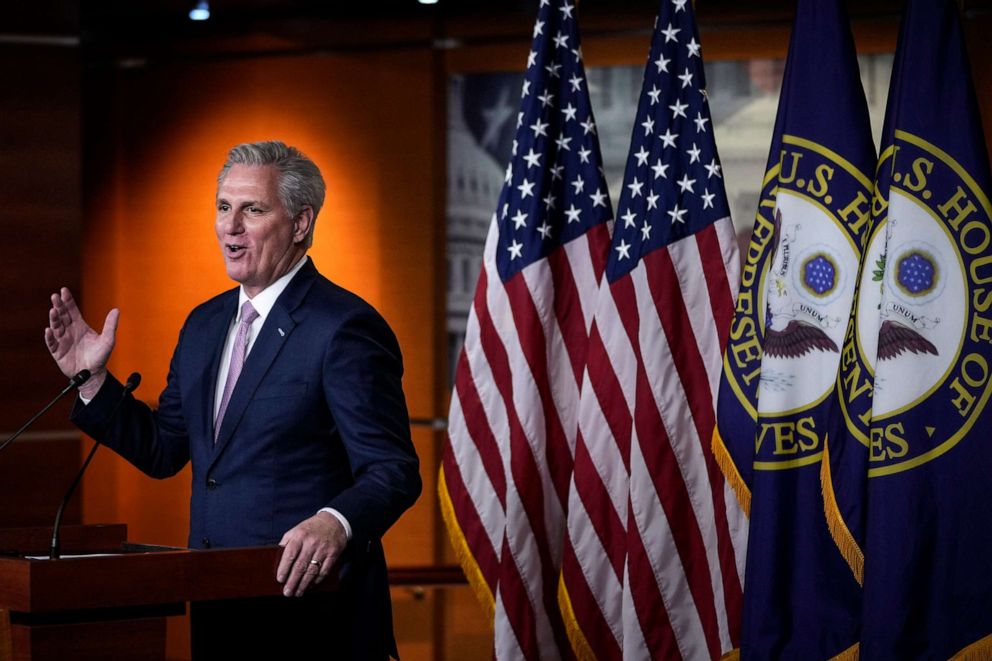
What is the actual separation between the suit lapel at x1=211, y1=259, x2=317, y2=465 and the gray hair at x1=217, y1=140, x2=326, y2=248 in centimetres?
20

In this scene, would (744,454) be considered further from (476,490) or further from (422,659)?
(422,659)

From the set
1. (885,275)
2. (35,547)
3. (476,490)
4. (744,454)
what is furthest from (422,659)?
(35,547)

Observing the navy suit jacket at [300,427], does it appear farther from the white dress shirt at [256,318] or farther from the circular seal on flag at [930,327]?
the circular seal on flag at [930,327]

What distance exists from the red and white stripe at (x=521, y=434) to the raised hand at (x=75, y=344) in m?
1.64

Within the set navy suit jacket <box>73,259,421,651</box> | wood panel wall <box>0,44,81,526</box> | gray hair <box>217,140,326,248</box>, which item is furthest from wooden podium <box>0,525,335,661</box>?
wood panel wall <box>0,44,81,526</box>

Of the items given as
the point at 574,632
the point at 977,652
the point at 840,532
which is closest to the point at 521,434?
the point at 574,632

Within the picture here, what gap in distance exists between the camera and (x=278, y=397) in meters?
2.54

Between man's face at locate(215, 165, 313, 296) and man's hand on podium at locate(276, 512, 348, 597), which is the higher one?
man's face at locate(215, 165, 313, 296)

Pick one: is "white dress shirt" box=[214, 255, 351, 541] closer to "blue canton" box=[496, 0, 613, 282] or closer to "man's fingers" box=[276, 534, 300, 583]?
"man's fingers" box=[276, 534, 300, 583]

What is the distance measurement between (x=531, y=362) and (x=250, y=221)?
1.54 m

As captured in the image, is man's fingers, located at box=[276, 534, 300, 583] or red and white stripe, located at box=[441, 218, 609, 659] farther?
red and white stripe, located at box=[441, 218, 609, 659]

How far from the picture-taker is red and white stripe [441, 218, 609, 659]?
13.1ft

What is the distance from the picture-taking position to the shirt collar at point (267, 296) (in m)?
2.69

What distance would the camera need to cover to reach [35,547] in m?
2.29
